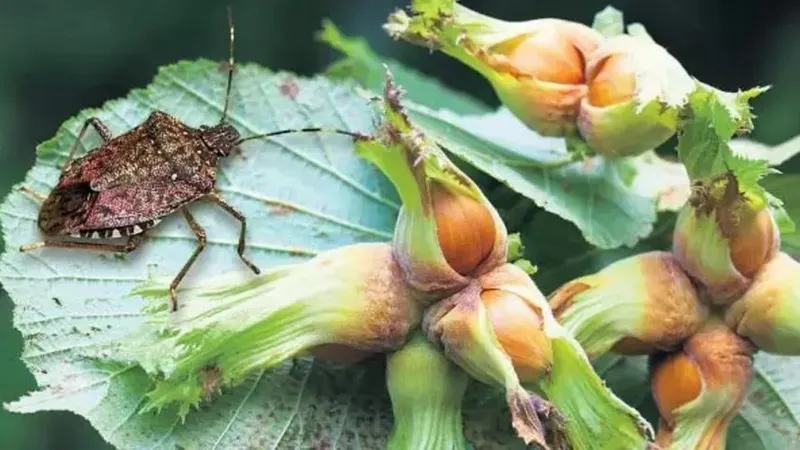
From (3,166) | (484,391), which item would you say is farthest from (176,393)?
(3,166)

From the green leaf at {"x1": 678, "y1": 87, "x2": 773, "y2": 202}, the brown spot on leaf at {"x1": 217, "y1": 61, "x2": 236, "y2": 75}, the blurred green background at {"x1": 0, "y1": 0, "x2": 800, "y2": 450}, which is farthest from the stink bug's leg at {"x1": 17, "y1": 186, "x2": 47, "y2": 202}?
the blurred green background at {"x1": 0, "y1": 0, "x2": 800, "y2": 450}

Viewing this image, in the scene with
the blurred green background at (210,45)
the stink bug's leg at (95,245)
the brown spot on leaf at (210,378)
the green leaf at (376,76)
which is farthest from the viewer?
the blurred green background at (210,45)

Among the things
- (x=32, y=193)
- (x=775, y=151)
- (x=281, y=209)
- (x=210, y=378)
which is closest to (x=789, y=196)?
(x=775, y=151)

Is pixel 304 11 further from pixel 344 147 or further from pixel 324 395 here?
pixel 324 395

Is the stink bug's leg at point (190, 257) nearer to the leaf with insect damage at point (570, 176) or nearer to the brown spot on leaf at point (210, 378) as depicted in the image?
the brown spot on leaf at point (210, 378)

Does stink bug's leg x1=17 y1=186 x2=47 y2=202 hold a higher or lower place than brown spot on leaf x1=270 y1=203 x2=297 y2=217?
higher

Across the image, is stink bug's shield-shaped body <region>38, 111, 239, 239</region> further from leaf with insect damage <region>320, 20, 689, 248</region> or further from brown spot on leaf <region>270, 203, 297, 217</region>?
leaf with insect damage <region>320, 20, 689, 248</region>

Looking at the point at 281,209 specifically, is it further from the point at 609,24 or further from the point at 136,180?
the point at 609,24

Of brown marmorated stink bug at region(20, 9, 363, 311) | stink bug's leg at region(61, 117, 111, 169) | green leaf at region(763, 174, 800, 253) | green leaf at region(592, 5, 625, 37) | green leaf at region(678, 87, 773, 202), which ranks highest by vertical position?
green leaf at region(678, 87, 773, 202)

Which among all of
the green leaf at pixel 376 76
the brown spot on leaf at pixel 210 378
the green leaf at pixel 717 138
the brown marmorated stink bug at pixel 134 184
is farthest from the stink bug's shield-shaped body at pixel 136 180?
the green leaf at pixel 717 138
